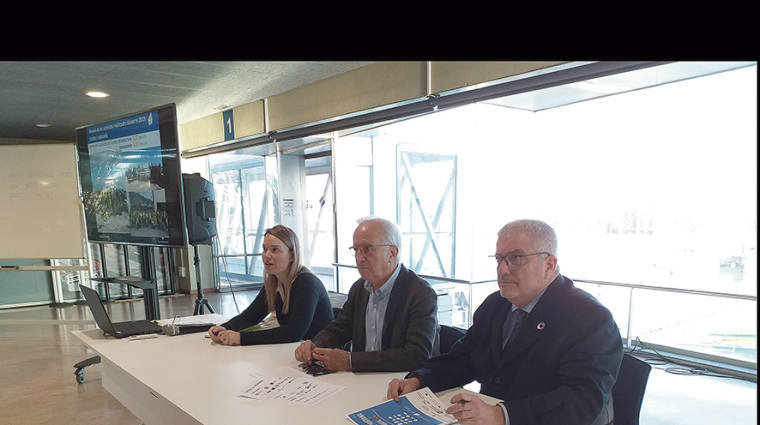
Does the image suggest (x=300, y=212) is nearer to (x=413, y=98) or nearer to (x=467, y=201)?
(x=467, y=201)

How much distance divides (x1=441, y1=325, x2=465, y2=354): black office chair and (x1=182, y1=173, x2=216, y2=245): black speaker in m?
2.62

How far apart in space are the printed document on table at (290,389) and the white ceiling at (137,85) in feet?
8.69

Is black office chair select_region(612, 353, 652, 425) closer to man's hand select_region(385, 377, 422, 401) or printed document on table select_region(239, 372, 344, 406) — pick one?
man's hand select_region(385, 377, 422, 401)

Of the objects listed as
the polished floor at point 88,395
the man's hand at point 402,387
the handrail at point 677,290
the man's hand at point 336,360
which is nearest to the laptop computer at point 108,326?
the polished floor at point 88,395

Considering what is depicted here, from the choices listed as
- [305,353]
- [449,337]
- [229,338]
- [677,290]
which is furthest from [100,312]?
[677,290]

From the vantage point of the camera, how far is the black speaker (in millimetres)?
3949

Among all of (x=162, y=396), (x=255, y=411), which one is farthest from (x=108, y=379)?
(x=255, y=411)

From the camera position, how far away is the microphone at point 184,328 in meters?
2.58

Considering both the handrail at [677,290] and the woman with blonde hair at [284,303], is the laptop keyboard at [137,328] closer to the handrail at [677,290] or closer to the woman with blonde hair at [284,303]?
the woman with blonde hair at [284,303]

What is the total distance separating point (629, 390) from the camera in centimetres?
157

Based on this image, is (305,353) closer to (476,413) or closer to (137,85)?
(476,413)

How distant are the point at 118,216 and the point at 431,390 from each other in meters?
3.37

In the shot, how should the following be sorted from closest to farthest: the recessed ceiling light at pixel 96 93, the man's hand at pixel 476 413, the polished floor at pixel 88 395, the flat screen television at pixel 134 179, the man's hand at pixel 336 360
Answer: the man's hand at pixel 476 413
the man's hand at pixel 336 360
the polished floor at pixel 88 395
the flat screen television at pixel 134 179
the recessed ceiling light at pixel 96 93

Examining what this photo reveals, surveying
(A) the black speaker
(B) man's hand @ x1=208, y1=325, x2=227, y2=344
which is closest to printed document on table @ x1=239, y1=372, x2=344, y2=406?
(B) man's hand @ x1=208, y1=325, x2=227, y2=344
